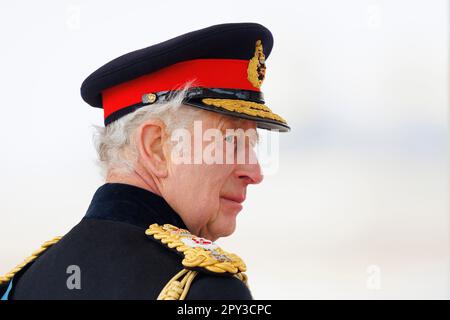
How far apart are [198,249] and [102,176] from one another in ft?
2.08

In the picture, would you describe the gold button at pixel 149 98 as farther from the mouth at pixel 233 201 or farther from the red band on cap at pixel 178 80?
the mouth at pixel 233 201

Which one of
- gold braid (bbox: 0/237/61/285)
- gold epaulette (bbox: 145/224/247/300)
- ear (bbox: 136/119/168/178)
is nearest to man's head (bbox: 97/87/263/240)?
ear (bbox: 136/119/168/178)

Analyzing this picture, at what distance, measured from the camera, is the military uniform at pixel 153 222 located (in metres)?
1.90

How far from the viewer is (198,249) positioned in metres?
1.97

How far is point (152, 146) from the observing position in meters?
2.20

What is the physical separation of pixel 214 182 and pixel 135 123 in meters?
0.30

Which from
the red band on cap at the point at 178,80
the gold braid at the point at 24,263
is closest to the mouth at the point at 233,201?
the red band on cap at the point at 178,80

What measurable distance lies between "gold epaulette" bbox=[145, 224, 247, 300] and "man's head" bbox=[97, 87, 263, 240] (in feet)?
0.52

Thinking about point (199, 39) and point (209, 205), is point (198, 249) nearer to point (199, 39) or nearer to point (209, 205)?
point (209, 205)

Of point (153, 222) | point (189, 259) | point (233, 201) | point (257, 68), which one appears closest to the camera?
point (189, 259)

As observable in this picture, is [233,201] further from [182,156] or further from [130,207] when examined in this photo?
[130,207]

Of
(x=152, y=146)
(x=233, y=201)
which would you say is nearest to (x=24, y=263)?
(x=152, y=146)

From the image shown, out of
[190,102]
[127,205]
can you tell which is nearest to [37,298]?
[127,205]
